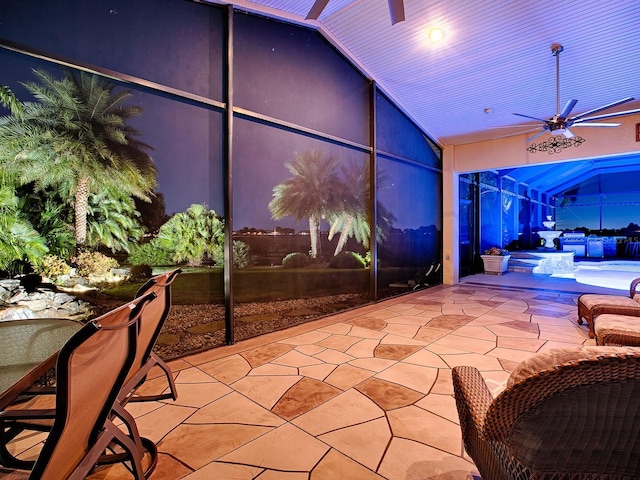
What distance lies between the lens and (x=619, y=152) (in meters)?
6.18

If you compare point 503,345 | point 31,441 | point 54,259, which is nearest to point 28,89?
point 54,259

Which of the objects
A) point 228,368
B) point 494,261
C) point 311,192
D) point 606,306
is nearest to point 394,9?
point 311,192

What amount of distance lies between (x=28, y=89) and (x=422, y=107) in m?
6.02

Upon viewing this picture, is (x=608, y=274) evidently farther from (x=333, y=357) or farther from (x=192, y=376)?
(x=192, y=376)

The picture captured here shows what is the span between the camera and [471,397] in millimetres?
1446

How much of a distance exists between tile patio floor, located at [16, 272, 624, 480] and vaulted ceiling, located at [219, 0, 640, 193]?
3691 mm

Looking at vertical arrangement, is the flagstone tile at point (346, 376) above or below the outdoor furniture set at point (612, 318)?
below

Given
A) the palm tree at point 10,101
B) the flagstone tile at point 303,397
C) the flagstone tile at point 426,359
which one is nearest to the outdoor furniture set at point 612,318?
the flagstone tile at point 426,359

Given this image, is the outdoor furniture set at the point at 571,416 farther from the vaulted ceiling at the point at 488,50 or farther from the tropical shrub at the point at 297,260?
the vaulted ceiling at the point at 488,50

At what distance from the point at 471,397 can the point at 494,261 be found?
370 inches

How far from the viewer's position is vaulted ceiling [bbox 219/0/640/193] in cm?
396

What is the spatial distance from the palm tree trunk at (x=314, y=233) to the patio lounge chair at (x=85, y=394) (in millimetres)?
3601

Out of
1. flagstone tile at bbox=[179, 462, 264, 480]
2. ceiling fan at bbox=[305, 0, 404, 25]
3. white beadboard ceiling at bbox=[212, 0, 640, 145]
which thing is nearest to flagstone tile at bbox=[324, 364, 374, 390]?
flagstone tile at bbox=[179, 462, 264, 480]

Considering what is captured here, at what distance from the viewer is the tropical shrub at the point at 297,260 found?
4.49 metres
